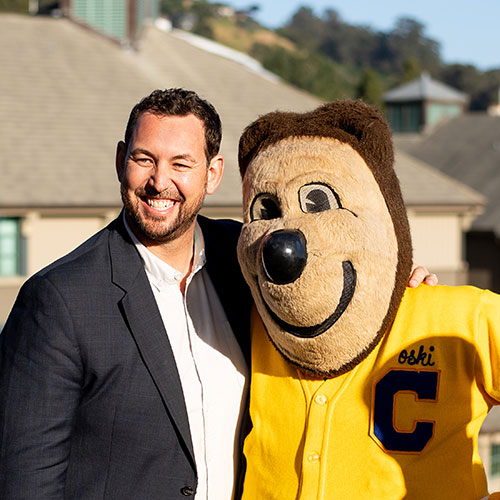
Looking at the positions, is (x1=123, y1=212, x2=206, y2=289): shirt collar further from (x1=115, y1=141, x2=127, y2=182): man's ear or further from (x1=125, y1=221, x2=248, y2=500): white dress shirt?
(x1=115, y1=141, x2=127, y2=182): man's ear

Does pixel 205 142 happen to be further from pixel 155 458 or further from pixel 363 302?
pixel 155 458

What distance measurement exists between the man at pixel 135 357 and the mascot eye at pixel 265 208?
28cm

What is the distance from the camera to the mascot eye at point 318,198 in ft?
9.06

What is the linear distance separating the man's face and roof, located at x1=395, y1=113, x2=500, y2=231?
2049 centimetres

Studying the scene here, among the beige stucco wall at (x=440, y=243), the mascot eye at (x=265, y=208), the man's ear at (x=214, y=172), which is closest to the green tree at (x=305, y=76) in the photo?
the beige stucco wall at (x=440, y=243)

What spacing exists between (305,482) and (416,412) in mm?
415

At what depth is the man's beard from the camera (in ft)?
9.89

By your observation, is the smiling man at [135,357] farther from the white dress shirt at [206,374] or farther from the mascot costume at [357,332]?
the mascot costume at [357,332]

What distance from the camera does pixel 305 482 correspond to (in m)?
2.79

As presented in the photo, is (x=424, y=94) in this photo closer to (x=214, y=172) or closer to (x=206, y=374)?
(x=214, y=172)

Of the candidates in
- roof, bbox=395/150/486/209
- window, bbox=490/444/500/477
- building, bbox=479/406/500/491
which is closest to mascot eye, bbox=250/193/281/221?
building, bbox=479/406/500/491

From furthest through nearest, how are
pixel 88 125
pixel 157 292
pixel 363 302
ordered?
pixel 88 125 → pixel 157 292 → pixel 363 302

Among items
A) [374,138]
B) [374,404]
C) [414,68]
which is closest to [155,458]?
[374,404]

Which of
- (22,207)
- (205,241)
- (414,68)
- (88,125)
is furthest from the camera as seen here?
(414,68)
